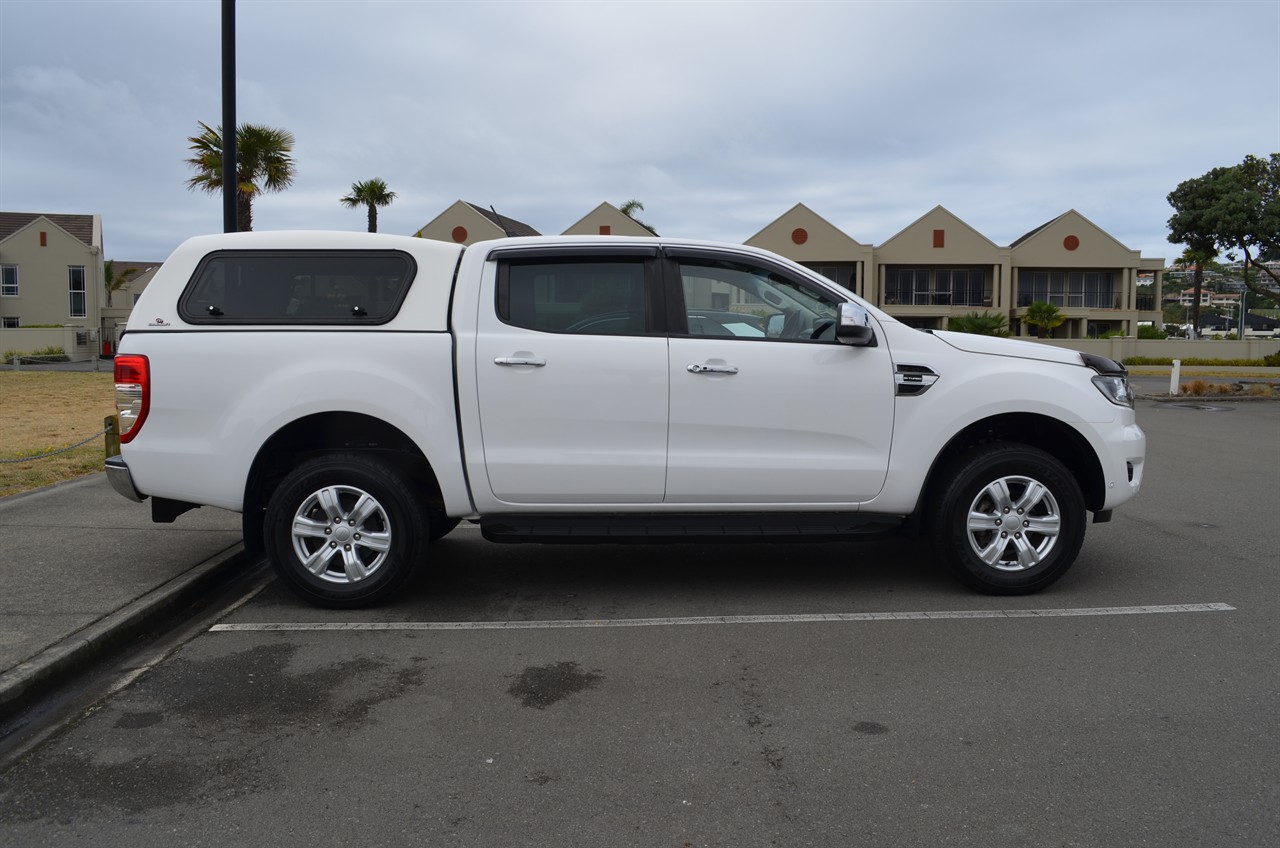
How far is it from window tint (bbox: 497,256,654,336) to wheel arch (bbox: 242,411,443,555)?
0.96 meters

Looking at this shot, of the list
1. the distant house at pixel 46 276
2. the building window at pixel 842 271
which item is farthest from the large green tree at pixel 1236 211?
the distant house at pixel 46 276

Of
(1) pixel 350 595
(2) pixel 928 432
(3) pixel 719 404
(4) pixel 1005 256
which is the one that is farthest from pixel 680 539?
(4) pixel 1005 256

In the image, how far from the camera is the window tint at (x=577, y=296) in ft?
18.5

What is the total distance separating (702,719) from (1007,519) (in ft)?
8.26

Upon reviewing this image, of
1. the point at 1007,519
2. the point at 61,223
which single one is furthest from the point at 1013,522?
the point at 61,223

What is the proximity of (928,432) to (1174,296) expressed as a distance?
654 feet

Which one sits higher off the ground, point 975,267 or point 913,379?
point 975,267

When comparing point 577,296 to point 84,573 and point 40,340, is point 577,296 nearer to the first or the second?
point 84,573

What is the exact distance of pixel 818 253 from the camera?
55594mm

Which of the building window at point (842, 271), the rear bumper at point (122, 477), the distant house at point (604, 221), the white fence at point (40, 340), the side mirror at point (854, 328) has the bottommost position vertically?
the rear bumper at point (122, 477)

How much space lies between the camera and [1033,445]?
623 cm

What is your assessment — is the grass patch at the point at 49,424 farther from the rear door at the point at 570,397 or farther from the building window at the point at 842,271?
the building window at the point at 842,271

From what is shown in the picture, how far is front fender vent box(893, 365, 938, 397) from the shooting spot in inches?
223

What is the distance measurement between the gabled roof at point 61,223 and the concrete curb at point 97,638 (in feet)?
193
